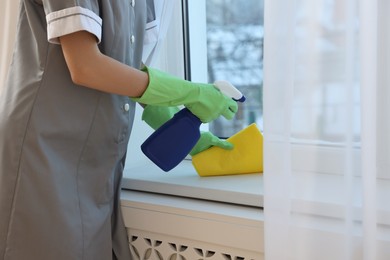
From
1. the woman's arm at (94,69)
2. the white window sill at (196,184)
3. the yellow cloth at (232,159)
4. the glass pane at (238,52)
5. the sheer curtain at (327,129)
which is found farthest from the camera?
the glass pane at (238,52)

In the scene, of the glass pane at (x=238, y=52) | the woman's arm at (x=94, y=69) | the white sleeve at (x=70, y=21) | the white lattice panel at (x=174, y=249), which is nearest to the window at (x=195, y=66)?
the glass pane at (x=238, y=52)

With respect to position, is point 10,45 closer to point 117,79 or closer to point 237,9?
point 117,79

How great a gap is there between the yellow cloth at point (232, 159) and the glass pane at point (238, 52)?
139mm

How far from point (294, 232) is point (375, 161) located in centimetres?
16

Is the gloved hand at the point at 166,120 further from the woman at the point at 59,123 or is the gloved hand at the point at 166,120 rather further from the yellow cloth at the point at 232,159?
the woman at the point at 59,123

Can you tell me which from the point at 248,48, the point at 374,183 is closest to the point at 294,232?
the point at 374,183

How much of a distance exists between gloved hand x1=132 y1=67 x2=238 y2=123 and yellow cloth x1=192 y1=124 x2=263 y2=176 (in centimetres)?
10

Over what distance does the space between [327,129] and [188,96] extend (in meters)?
0.29

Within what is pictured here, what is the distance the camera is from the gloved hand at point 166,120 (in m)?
0.95

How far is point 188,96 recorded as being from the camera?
816 mm

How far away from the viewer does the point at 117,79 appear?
0.74m

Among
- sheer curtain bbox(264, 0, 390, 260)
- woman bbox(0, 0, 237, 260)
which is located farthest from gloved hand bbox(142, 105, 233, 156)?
sheer curtain bbox(264, 0, 390, 260)

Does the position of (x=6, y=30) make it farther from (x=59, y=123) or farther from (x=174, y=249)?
(x=174, y=249)

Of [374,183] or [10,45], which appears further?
[10,45]
